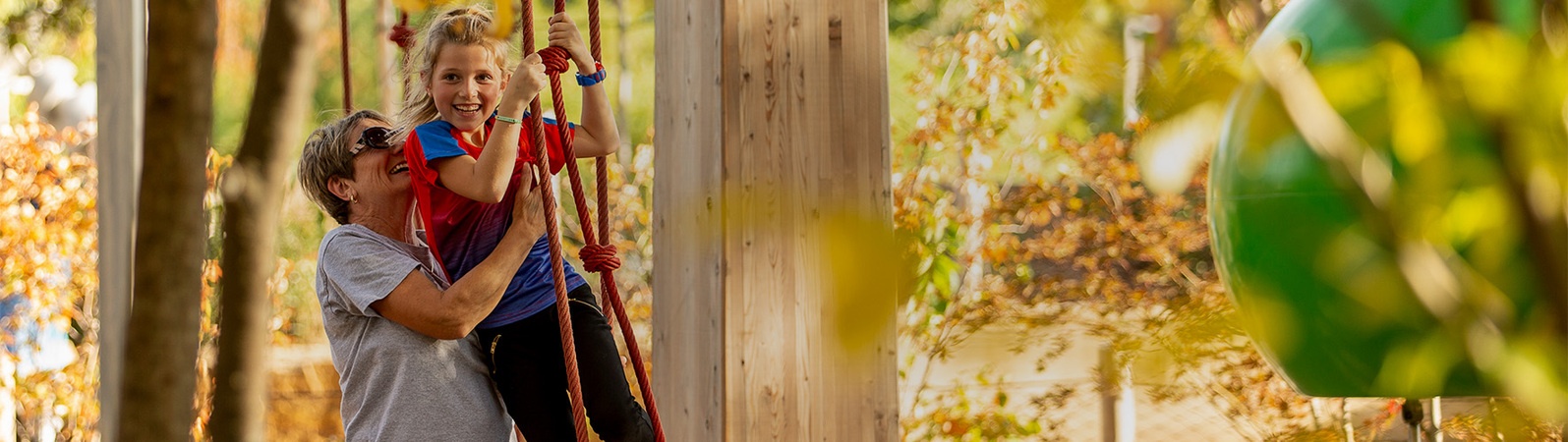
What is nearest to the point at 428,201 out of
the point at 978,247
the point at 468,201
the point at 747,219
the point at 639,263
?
the point at 468,201

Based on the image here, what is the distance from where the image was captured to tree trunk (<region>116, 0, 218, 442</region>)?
0.96 meters

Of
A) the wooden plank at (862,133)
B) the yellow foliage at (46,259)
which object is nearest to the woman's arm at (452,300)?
the wooden plank at (862,133)

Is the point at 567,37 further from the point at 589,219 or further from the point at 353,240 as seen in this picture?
the point at 353,240

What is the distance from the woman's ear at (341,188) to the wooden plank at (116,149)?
959 millimetres

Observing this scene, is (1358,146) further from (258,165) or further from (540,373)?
(258,165)

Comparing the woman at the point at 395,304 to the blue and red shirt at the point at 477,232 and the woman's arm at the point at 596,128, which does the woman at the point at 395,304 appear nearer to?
the blue and red shirt at the point at 477,232

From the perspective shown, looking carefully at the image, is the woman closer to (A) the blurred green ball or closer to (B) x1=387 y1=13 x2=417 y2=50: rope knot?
(B) x1=387 y1=13 x2=417 y2=50: rope knot

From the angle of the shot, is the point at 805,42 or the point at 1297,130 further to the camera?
the point at 805,42

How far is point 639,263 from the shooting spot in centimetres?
631

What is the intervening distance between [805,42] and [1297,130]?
1957 millimetres

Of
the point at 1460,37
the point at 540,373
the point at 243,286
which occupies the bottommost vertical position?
the point at 540,373

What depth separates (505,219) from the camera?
6.91 feet

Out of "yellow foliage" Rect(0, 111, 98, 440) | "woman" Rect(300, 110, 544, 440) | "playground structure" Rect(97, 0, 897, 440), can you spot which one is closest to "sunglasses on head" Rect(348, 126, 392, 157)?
"woman" Rect(300, 110, 544, 440)

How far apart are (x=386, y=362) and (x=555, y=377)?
244 millimetres
